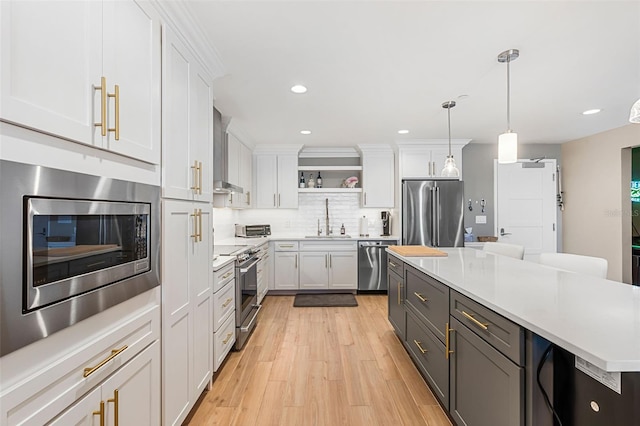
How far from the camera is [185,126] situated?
182cm

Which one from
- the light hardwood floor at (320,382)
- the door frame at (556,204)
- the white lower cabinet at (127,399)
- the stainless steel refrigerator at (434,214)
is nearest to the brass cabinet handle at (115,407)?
the white lower cabinet at (127,399)

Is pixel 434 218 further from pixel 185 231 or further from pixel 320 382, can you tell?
pixel 185 231

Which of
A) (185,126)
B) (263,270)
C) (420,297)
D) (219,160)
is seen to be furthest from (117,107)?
(263,270)

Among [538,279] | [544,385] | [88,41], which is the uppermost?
[88,41]

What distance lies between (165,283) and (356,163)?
172 inches

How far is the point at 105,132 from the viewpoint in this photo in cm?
110

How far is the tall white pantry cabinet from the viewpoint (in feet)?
5.21

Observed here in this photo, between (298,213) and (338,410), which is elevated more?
(298,213)

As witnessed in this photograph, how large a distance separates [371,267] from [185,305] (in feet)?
11.3

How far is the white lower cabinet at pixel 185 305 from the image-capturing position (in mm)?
1585

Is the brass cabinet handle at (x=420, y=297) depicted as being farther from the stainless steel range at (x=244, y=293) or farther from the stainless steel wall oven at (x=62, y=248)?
the stainless steel wall oven at (x=62, y=248)

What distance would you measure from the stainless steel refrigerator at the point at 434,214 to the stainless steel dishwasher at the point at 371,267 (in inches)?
18.1

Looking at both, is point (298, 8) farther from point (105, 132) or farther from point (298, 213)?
point (298, 213)

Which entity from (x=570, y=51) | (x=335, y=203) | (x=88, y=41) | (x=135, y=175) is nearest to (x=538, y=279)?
(x=570, y=51)
